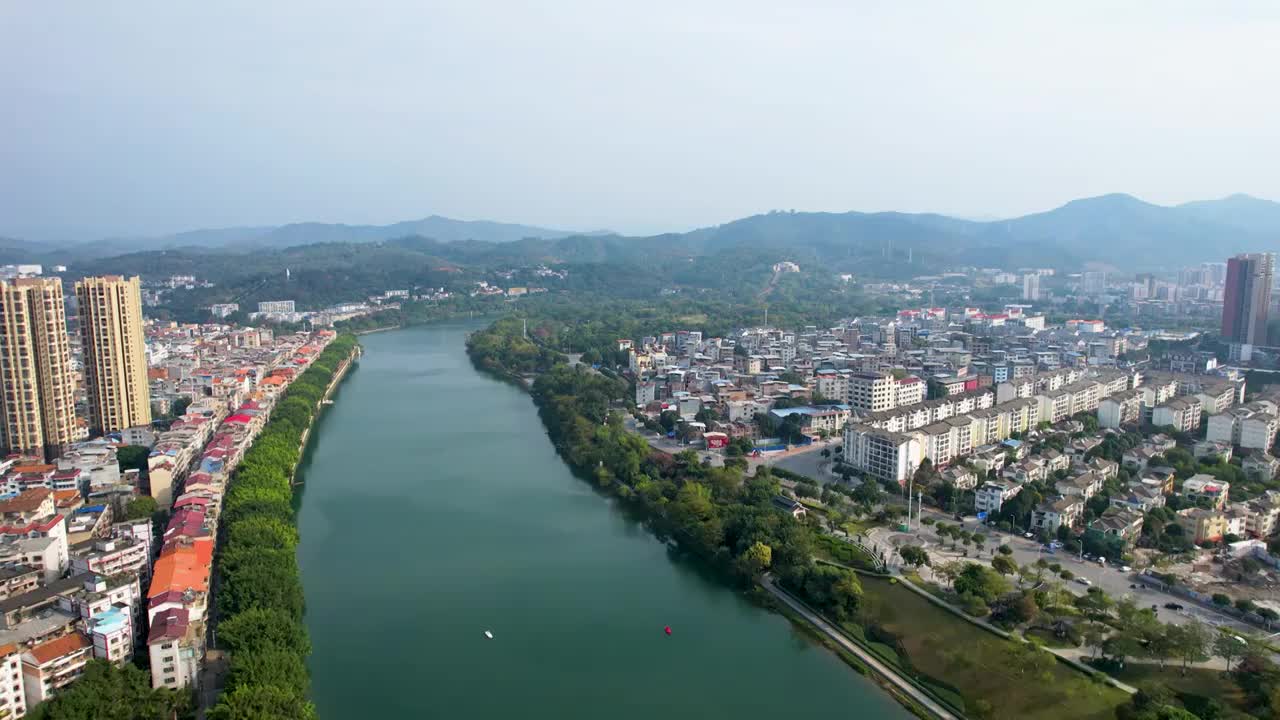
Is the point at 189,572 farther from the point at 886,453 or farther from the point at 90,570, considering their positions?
the point at 886,453

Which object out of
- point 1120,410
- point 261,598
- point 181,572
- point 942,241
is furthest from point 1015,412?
point 942,241

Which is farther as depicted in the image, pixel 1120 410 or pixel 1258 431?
pixel 1120 410

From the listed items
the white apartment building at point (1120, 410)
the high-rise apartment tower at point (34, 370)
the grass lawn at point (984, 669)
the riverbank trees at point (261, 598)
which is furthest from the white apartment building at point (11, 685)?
the white apartment building at point (1120, 410)

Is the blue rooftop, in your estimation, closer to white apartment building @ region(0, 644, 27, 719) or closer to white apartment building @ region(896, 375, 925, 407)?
white apartment building @ region(0, 644, 27, 719)

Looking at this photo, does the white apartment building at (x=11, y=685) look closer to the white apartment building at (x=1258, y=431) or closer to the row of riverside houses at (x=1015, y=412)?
the row of riverside houses at (x=1015, y=412)

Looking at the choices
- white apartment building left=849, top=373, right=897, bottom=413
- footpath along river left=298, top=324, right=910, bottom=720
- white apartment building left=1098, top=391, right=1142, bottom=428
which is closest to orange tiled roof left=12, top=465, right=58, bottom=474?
footpath along river left=298, top=324, right=910, bottom=720

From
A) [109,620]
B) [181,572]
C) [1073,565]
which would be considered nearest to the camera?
[109,620]
